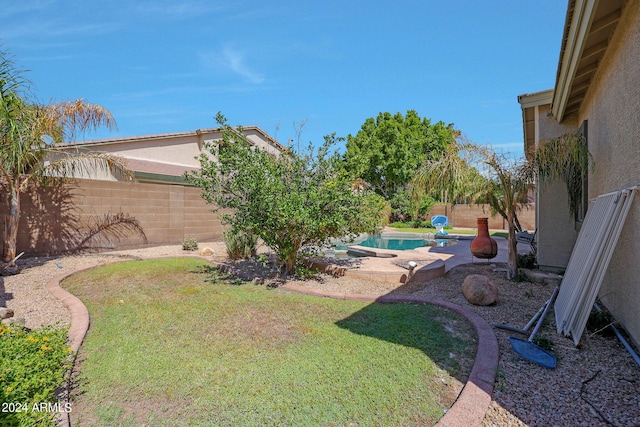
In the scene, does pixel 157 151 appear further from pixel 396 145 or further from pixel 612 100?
pixel 396 145

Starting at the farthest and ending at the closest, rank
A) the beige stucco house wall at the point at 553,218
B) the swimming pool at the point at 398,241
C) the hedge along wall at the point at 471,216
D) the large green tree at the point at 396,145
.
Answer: the large green tree at the point at 396,145 < the hedge along wall at the point at 471,216 < the swimming pool at the point at 398,241 < the beige stucco house wall at the point at 553,218

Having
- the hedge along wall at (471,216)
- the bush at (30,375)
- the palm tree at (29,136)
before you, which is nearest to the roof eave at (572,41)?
the bush at (30,375)

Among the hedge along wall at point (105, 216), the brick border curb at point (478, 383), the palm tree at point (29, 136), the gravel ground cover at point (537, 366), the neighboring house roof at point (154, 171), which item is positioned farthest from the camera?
the neighboring house roof at point (154, 171)

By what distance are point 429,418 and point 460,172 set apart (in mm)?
5788

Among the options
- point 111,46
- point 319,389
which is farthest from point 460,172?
point 111,46

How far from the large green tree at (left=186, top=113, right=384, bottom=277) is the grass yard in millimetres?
1911

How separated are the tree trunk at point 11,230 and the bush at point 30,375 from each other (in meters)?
6.92

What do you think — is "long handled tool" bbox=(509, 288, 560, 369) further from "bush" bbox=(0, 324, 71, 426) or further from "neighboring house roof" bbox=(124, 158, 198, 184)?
"neighboring house roof" bbox=(124, 158, 198, 184)

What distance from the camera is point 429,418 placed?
9.86 feet

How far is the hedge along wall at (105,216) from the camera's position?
10.5m

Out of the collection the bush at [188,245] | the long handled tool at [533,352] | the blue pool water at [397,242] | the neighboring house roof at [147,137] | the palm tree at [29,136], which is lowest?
the blue pool water at [397,242]

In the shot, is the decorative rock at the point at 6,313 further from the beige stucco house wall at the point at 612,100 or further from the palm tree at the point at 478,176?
the beige stucco house wall at the point at 612,100

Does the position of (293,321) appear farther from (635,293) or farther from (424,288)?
(635,293)

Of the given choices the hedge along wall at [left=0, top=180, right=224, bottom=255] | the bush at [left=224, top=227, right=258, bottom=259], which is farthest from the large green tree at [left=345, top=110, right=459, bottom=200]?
the bush at [left=224, top=227, right=258, bottom=259]
